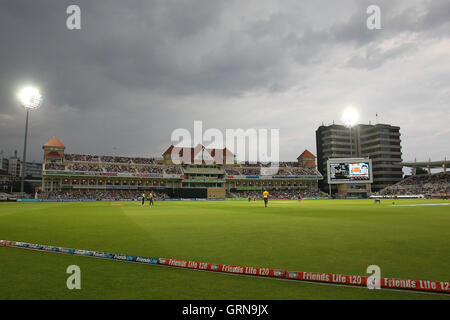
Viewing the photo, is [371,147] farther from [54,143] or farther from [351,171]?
[54,143]

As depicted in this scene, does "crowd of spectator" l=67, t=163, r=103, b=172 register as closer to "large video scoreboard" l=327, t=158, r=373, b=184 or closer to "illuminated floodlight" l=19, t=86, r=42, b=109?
"illuminated floodlight" l=19, t=86, r=42, b=109

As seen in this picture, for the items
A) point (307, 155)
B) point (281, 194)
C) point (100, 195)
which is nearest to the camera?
point (100, 195)

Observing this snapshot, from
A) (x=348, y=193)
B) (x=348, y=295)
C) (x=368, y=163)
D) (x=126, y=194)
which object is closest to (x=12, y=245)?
(x=348, y=295)

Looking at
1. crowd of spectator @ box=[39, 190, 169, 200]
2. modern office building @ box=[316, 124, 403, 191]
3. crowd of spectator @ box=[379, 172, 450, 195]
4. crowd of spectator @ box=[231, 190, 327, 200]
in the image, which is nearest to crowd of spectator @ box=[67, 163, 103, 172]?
crowd of spectator @ box=[39, 190, 169, 200]

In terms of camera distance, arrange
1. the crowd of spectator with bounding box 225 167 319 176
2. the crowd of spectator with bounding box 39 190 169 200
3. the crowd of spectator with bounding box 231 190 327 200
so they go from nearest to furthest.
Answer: the crowd of spectator with bounding box 39 190 169 200 < the crowd of spectator with bounding box 231 190 327 200 < the crowd of spectator with bounding box 225 167 319 176

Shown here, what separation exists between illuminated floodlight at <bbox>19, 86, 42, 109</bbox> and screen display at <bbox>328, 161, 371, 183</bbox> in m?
72.9

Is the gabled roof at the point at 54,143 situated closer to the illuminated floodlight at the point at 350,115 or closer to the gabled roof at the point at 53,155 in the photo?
the gabled roof at the point at 53,155

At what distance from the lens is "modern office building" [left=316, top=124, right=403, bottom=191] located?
12219cm

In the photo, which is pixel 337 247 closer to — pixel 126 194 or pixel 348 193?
pixel 126 194

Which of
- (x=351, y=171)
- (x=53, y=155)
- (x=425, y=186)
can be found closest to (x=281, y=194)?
(x=351, y=171)

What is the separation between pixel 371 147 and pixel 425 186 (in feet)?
156

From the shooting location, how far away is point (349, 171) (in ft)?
269

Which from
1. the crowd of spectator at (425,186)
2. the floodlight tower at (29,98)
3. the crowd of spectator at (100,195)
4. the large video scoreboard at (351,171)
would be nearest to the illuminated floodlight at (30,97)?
the floodlight tower at (29,98)

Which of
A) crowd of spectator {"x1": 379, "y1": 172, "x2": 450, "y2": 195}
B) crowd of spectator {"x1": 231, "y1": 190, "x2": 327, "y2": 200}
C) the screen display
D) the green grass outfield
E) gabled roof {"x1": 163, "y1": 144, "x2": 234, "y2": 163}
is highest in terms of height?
gabled roof {"x1": 163, "y1": 144, "x2": 234, "y2": 163}
